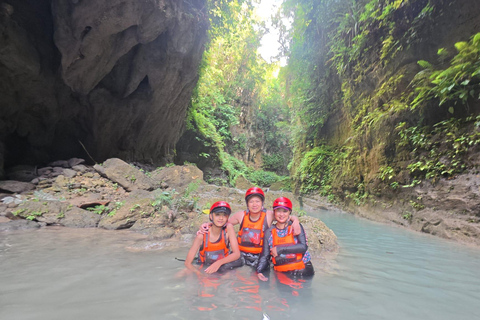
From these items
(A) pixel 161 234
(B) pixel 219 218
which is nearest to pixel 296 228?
(B) pixel 219 218

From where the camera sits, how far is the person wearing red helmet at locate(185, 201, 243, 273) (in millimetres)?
3021

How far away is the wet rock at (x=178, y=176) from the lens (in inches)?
352

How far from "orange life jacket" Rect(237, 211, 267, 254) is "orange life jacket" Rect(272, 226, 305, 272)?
0.26 m

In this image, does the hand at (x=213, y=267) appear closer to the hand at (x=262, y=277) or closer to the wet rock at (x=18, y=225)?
the hand at (x=262, y=277)

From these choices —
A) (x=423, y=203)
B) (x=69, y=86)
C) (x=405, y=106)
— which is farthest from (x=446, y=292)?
(x=69, y=86)

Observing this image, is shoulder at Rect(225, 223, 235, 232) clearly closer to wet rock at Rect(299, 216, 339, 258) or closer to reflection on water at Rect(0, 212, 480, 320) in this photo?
reflection on water at Rect(0, 212, 480, 320)

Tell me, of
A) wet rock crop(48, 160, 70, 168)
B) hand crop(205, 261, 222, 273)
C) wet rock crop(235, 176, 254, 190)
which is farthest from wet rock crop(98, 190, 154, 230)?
wet rock crop(235, 176, 254, 190)

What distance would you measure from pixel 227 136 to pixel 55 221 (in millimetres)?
19546

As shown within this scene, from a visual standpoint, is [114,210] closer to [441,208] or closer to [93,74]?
[93,74]

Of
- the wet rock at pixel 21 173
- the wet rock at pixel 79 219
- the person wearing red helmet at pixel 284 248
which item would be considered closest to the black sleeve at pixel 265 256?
the person wearing red helmet at pixel 284 248

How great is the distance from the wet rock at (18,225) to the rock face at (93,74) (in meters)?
3.97

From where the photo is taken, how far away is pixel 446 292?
98.3 inches

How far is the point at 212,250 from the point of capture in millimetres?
3148

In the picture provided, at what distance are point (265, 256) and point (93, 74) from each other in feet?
27.4
